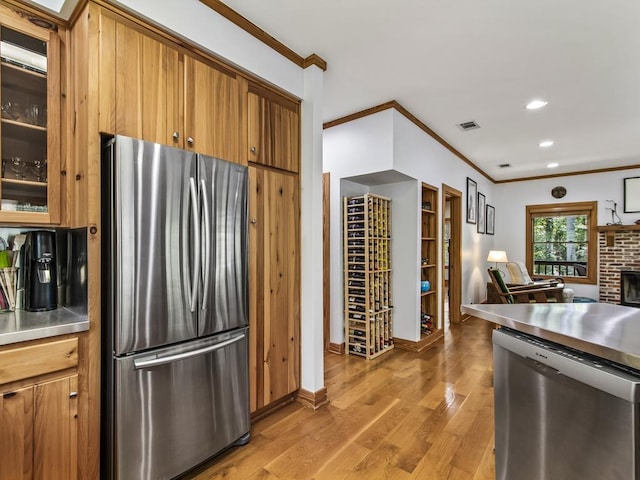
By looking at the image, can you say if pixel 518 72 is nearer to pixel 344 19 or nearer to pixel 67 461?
pixel 344 19

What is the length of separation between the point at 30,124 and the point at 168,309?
3.54 feet

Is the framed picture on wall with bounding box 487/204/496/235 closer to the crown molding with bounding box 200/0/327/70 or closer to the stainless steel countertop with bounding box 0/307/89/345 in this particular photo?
the crown molding with bounding box 200/0/327/70

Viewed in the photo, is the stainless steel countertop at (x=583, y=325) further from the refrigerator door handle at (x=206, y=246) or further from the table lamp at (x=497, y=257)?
the table lamp at (x=497, y=257)

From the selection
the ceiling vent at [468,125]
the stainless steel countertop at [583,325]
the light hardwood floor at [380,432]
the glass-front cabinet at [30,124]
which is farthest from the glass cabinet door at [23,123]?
the ceiling vent at [468,125]

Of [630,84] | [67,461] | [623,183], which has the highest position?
[630,84]

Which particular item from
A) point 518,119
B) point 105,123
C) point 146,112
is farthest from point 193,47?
point 518,119

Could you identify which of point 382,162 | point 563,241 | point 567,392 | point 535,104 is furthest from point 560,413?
point 563,241

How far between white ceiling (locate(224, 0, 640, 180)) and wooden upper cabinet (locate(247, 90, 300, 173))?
17.3 inches

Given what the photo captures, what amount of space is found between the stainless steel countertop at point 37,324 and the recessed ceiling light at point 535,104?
407 cm

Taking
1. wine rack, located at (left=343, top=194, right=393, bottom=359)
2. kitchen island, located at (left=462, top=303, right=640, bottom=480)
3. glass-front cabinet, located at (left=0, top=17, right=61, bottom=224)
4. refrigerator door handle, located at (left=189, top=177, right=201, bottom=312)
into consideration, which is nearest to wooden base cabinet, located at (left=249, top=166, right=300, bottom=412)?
refrigerator door handle, located at (left=189, top=177, right=201, bottom=312)

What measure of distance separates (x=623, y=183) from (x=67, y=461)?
8.27m

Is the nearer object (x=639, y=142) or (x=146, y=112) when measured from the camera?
(x=146, y=112)

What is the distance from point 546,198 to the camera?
21.6ft

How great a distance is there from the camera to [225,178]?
5.86ft
